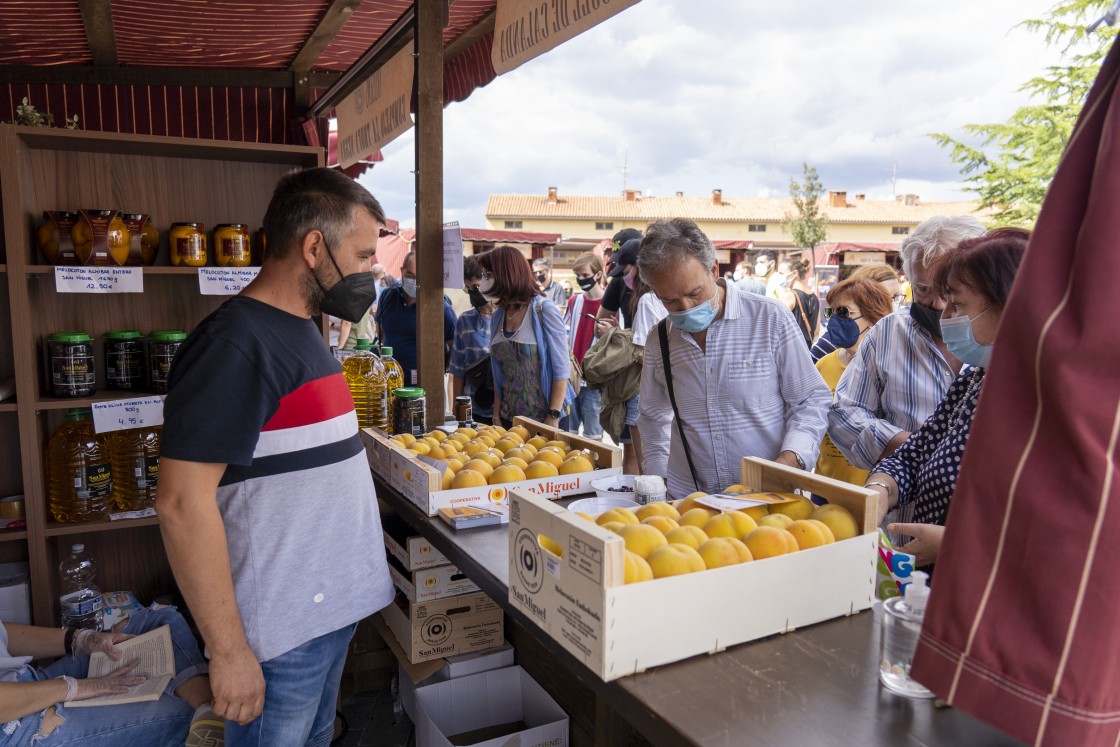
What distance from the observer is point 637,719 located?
4.04ft

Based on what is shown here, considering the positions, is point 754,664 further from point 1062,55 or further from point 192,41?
point 1062,55

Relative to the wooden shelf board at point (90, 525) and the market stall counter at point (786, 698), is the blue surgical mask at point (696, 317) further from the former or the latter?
the wooden shelf board at point (90, 525)

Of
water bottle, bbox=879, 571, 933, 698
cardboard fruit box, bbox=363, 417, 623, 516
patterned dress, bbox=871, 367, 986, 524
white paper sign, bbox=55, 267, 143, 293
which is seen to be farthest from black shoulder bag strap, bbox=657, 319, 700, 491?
white paper sign, bbox=55, 267, 143, 293

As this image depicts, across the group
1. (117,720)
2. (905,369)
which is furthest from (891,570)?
(117,720)

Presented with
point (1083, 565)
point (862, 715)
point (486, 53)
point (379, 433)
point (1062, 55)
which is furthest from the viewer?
point (1062, 55)

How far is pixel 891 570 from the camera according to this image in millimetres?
1634

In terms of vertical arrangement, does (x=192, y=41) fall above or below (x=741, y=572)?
above

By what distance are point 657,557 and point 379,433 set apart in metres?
1.83

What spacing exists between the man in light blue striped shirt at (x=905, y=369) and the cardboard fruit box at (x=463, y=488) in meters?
0.96

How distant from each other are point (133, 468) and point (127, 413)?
1.07 ft

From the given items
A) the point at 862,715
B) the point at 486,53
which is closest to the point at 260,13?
the point at 486,53

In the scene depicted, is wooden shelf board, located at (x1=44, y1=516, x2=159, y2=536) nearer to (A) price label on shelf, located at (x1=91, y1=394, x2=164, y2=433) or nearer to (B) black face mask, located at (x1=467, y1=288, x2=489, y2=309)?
(A) price label on shelf, located at (x1=91, y1=394, x2=164, y2=433)

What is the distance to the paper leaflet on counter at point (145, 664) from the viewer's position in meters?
2.24

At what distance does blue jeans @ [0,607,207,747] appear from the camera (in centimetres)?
209
